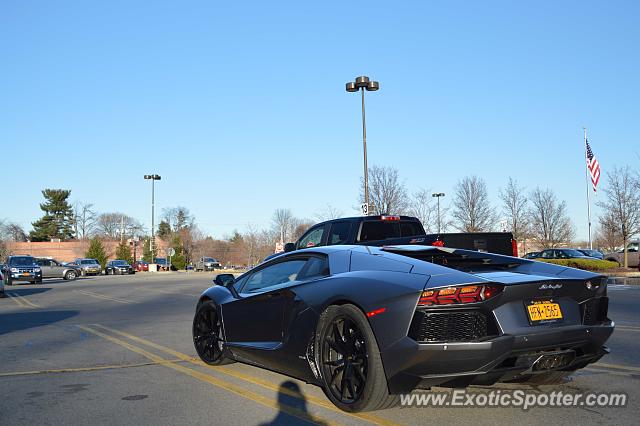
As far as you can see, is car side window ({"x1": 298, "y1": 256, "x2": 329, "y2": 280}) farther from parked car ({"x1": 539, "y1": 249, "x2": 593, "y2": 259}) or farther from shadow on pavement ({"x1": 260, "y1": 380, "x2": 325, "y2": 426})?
parked car ({"x1": 539, "y1": 249, "x2": 593, "y2": 259})

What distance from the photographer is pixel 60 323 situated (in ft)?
39.1

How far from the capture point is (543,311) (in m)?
4.45

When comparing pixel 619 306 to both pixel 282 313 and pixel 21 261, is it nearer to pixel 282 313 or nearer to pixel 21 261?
pixel 282 313

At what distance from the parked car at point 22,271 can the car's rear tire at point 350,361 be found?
34.7 metres

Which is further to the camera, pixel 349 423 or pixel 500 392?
pixel 500 392

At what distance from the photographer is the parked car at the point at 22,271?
35031mm

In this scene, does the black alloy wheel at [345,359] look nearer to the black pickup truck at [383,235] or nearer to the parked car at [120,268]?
the black pickup truck at [383,235]

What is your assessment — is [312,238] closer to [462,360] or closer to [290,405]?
[290,405]

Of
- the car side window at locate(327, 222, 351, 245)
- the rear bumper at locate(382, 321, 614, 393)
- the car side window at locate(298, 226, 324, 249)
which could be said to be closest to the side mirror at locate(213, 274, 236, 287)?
the rear bumper at locate(382, 321, 614, 393)

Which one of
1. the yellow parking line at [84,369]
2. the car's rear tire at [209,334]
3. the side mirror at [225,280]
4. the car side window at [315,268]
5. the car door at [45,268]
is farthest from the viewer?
the car door at [45,268]

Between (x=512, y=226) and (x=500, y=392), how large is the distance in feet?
133

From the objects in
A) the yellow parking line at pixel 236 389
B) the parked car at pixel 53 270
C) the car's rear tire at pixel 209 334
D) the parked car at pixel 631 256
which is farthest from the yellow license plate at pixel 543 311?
the parked car at pixel 53 270

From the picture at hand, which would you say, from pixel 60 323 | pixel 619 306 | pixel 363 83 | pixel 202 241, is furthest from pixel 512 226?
pixel 202 241

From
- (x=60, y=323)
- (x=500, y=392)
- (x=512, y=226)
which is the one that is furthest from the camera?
(x=512, y=226)
